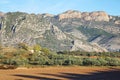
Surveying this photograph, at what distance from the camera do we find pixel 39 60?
81.7 m

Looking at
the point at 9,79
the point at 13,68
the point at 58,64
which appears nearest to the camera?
the point at 9,79

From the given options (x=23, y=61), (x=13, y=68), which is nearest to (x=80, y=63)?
(x=23, y=61)

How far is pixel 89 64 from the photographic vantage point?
78.6 meters

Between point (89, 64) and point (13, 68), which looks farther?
point (89, 64)

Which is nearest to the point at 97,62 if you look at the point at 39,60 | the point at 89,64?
the point at 89,64

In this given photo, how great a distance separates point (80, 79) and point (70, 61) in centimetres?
3266

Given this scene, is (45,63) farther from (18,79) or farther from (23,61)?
(18,79)

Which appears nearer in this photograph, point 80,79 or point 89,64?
point 80,79

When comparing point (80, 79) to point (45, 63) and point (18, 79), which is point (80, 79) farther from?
point (45, 63)

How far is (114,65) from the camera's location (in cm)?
7819

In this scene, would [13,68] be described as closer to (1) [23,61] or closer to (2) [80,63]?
(1) [23,61]

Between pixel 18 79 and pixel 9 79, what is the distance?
113 centimetres

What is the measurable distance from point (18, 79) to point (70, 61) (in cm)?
3471

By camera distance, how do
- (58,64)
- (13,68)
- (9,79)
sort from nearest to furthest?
(9,79)
(13,68)
(58,64)
